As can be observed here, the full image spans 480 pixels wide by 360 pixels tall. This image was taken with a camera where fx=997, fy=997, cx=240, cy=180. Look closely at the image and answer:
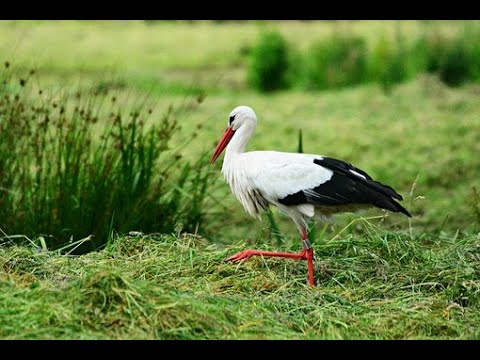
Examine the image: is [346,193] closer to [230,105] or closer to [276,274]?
[276,274]

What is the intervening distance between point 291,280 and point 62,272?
1040mm

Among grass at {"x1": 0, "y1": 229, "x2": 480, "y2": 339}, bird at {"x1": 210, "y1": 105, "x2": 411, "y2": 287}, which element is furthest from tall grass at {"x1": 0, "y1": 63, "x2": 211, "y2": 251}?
bird at {"x1": 210, "y1": 105, "x2": 411, "y2": 287}

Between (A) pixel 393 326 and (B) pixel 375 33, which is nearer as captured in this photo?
(A) pixel 393 326

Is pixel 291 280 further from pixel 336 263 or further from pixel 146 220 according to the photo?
pixel 146 220

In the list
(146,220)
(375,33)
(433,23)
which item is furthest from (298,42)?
(146,220)

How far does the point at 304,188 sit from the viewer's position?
4625 mm

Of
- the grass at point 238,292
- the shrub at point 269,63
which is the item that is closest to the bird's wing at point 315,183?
the grass at point 238,292

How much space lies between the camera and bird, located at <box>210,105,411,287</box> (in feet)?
14.9

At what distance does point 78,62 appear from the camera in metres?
12.6

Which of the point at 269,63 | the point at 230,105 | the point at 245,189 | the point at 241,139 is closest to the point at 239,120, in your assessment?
the point at 241,139

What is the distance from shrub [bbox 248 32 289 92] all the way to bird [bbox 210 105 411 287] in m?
6.51

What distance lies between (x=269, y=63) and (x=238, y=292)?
24.2ft

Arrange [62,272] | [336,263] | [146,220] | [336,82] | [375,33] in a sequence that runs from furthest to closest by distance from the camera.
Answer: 1. [375,33]
2. [336,82]
3. [146,220]
4. [336,263]
5. [62,272]

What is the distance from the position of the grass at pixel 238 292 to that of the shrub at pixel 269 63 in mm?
6261
